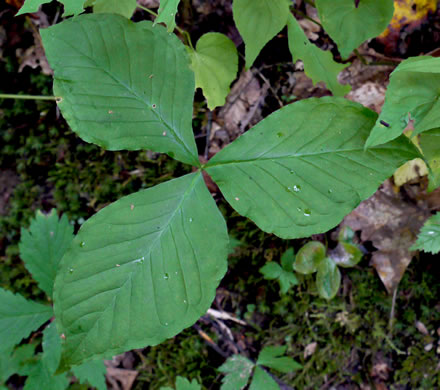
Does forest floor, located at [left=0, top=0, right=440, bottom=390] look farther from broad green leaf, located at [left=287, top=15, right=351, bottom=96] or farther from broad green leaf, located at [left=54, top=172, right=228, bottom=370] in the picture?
broad green leaf, located at [left=54, top=172, right=228, bottom=370]

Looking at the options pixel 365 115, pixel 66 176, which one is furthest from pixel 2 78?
pixel 365 115

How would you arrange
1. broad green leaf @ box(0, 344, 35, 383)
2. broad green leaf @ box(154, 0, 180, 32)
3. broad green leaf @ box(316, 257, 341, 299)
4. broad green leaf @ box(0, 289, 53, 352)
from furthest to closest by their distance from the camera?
broad green leaf @ box(0, 344, 35, 383), broad green leaf @ box(316, 257, 341, 299), broad green leaf @ box(0, 289, 53, 352), broad green leaf @ box(154, 0, 180, 32)

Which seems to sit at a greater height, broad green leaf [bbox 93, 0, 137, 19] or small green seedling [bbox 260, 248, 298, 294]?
broad green leaf [bbox 93, 0, 137, 19]

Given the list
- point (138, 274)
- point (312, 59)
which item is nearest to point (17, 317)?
point (138, 274)

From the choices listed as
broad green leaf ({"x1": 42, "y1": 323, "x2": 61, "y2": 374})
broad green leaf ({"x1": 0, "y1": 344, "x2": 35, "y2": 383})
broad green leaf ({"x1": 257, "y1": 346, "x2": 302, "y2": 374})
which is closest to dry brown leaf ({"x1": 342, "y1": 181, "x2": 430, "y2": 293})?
broad green leaf ({"x1": 257, "y1": 346, "x2": 302, "y2": 374})

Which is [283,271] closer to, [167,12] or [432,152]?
[432,152]

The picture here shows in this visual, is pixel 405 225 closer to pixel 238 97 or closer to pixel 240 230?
pixel 240 230

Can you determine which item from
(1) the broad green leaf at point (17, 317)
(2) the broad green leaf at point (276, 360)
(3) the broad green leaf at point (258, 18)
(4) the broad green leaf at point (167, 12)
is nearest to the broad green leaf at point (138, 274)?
(4) the broad green leaf at point (167, 12)
